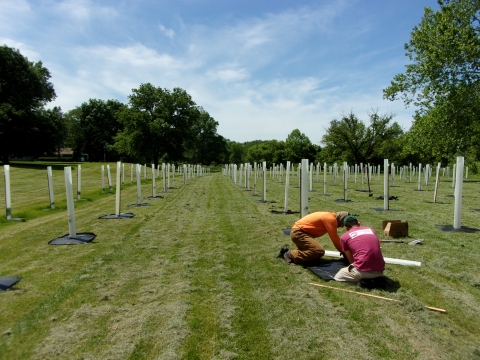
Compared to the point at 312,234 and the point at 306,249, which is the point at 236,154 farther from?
the point at 306,249

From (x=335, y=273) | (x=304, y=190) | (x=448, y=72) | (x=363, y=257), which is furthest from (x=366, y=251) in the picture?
(x=448, y=72)

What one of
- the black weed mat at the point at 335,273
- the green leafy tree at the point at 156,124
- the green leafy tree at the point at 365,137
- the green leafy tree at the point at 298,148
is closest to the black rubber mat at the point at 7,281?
the black weed mat at the point at 335,273

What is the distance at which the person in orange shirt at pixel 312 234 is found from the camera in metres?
5.73

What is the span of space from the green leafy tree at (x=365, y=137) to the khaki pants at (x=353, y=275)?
198 ft

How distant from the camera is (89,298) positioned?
14.7ft

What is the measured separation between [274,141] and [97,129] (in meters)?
50.4

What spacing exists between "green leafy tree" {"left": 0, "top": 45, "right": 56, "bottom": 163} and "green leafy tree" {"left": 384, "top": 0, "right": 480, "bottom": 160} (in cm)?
4303

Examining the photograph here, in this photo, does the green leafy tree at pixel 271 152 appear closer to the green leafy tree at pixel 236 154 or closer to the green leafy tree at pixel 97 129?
the green leafy tree at pixel 236 154

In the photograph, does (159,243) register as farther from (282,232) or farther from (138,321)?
(138,321)

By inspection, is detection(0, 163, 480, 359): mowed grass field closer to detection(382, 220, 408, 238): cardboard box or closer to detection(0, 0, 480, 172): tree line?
detection(382, 220, 408, 238): cardboard box

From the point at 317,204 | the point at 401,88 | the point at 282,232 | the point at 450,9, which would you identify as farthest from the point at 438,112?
the point at 282,232

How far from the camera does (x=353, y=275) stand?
4.89 metres

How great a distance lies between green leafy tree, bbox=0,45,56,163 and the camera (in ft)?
139

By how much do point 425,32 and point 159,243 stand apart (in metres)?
25.5
